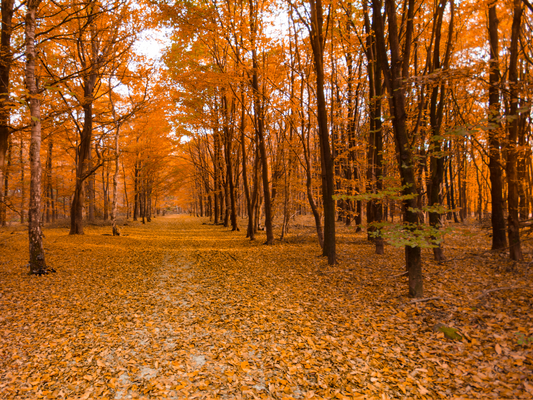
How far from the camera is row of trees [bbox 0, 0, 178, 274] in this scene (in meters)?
6.79

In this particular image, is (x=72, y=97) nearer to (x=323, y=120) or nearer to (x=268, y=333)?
(x=323, y=120)

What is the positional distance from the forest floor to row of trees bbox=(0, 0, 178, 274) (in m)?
2.84

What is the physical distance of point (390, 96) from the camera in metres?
5.04

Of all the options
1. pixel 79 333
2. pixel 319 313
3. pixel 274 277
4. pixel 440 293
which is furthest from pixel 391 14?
pixel 79 333

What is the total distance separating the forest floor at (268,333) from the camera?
3.18 m

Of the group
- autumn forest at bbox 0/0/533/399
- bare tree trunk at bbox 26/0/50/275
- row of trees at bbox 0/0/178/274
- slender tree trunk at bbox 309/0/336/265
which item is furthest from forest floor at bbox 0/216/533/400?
row of trees at bbox 0/0/178/274

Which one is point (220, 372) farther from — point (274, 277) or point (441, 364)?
point (274, 277)

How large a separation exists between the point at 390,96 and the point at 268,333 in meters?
4.72

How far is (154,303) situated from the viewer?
5695 millimetres

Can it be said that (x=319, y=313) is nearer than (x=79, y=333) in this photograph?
No

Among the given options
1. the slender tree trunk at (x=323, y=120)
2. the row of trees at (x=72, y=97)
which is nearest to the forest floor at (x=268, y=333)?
the slender tree trunk at (x=323, y=120)

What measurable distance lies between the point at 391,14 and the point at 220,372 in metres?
6.64

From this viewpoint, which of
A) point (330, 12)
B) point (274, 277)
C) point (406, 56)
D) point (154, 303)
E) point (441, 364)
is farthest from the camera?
point (330, 12)

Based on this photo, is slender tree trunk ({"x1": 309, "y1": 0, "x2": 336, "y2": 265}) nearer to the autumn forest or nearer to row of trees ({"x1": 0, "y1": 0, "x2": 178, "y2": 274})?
the autumn forest
